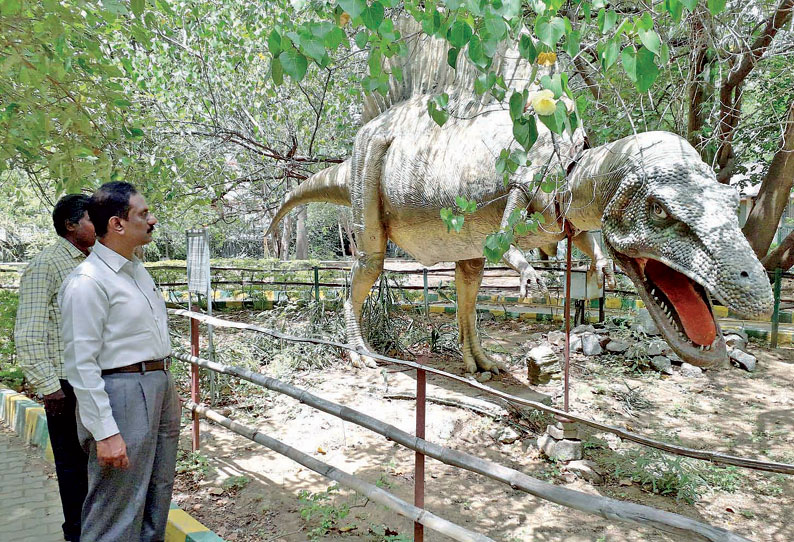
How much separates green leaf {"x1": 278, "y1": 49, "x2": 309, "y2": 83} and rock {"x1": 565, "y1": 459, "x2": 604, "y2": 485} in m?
2.73

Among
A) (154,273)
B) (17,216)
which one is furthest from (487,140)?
(17,216)

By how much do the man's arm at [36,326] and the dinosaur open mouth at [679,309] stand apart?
240 centimetres

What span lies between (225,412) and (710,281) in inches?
136

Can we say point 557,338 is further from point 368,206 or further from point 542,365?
point 368,206

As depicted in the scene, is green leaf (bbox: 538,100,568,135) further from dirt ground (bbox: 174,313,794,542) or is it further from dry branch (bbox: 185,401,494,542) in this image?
dirt ground (bbox: 174,313,794,542)

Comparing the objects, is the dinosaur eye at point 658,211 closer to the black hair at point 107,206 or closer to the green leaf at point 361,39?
the green leaf at point 361,39

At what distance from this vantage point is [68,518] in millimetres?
2543

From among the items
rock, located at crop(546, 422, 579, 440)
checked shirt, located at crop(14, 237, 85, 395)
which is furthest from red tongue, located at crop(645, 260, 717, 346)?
checked shirt, located at crop(14, 237, 85, 395)

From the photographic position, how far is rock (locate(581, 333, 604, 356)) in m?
5.87

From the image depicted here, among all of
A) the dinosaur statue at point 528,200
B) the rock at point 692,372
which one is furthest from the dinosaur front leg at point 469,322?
the rock at point 692,372

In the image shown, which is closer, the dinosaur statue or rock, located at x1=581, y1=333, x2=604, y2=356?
the dinosaur statue

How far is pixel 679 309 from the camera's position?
2301mm

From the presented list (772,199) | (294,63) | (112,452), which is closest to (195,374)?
(112,452)

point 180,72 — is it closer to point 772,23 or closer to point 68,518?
point 68,518
